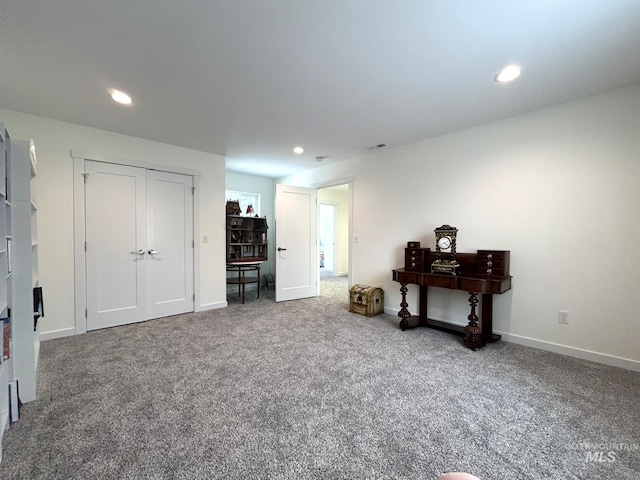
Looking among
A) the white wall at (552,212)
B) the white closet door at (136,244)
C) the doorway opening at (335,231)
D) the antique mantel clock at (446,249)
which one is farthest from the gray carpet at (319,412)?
the doorway opening at (335,231)

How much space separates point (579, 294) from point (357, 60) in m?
2.97

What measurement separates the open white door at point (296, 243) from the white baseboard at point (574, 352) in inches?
121

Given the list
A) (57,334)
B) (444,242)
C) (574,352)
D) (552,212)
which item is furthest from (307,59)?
(57,334)

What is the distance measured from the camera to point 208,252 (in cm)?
433

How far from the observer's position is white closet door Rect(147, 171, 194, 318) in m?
3.78

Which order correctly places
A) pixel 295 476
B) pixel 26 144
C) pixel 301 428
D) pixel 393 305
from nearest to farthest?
pixel 295 476
pixel 301 428
pixel 26 144
pixel 393 305

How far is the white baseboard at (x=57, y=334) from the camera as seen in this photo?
3.02m

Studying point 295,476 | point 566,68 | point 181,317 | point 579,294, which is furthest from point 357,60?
point 181,317

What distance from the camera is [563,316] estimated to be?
8.93 feet

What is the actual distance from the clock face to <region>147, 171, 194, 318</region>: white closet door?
3509mm

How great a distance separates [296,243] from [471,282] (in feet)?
9.80

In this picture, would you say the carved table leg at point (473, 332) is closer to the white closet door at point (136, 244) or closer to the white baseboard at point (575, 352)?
the white baseboard at point (575, 352)

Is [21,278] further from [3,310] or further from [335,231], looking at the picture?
[335,231]

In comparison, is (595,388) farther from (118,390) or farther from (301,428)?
(118,390)
